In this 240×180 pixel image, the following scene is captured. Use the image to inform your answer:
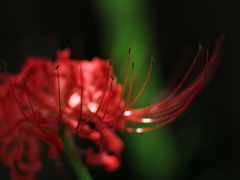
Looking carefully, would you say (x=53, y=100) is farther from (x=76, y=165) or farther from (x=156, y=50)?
(x=156, y=50)

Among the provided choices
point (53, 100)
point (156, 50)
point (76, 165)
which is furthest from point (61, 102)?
point (156, 50)

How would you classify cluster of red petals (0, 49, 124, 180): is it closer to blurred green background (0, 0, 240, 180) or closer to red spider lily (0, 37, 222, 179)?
red spider lily (0, 37, 222, 179)

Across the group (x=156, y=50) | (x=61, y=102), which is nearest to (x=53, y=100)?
(x=61, y=102)

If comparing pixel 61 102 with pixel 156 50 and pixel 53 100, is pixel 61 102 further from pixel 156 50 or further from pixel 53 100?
pixel 156 50

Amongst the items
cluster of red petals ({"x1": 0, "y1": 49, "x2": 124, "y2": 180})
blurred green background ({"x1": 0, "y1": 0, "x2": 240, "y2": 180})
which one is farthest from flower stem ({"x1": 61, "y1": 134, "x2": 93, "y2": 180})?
blurred green background ({"x1": 0, "y1": 0, "x2": 240, "y2": 180})

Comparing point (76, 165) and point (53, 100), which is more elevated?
point (53, 100)

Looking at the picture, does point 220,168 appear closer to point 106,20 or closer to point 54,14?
point 106,20

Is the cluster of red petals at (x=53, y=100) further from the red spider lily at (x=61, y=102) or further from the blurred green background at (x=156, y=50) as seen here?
the blurred green background at (x=156, y=50)

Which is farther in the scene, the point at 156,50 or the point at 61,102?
the point at 156,50

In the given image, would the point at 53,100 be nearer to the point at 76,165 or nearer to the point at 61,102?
the point at 61,102

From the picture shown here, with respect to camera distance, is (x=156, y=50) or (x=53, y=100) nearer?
(x=53, y=100)
